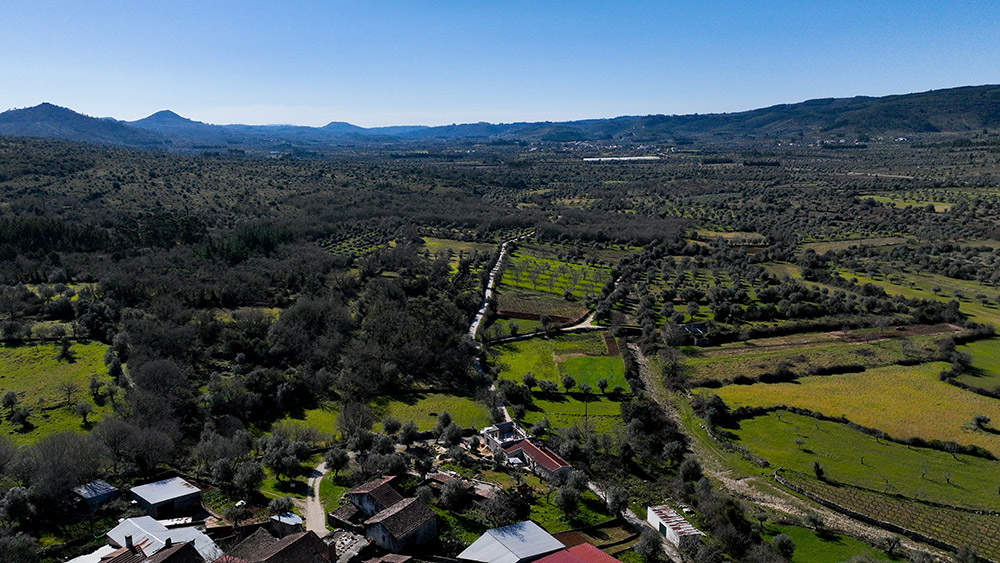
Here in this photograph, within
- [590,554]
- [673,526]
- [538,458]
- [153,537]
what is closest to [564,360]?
[538,458]

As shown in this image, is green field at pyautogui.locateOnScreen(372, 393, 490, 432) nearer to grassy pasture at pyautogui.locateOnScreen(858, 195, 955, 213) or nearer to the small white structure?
the small white structure

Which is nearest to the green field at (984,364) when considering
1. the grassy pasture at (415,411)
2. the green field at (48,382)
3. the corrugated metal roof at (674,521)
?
the corrugated metal roof at (674,521)

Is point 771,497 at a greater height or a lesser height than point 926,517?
lesser

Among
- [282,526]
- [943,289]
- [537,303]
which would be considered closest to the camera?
[282,526]

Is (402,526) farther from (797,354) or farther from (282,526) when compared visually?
(797,354)

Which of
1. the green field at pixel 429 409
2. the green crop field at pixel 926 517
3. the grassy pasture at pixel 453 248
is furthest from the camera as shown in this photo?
the grassy pasture at pixel 453 248

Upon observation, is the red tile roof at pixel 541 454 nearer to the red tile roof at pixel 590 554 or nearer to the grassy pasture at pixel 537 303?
the red tile roof at pixel 590 554
